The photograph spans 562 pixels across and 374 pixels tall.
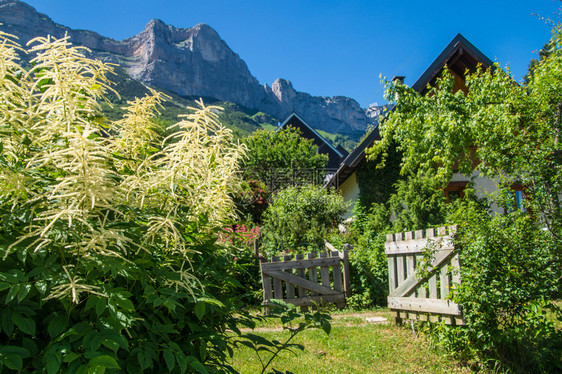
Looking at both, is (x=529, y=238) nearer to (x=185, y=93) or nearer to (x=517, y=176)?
(x=517, y=176)

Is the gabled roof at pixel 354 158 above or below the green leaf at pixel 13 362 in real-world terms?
above

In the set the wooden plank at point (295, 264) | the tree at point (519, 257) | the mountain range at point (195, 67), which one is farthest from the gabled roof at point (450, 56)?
the mountain range at point (195, 67)

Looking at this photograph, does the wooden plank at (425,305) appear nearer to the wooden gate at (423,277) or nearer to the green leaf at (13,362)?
the wooden gate at (423,277)

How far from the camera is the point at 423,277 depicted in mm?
5762

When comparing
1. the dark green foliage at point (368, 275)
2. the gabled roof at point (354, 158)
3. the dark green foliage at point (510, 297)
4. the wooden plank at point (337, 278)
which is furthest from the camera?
the gabled roof at point (354, 158)

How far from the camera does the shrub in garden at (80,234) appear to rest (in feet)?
4.68

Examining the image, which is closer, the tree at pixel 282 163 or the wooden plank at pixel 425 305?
the wooden plank at pixel 425 305

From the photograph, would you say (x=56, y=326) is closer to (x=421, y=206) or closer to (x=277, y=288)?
(x=277, y=288)

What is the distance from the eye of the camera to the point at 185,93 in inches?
4914

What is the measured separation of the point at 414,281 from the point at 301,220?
7.36 m

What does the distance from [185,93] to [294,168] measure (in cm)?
11180

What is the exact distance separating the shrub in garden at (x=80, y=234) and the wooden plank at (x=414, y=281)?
13.4ft

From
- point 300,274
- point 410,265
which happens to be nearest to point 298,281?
point 300,274

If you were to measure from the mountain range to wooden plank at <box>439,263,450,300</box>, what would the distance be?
107 meters
